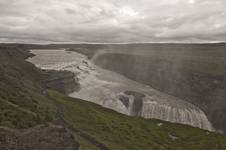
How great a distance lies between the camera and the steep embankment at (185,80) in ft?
324

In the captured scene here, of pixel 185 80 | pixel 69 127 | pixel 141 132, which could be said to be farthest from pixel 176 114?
pixel 69 127

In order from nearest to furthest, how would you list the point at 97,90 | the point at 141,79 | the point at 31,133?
the point at 31,133 → the point at 97,90 → the point at 141,79

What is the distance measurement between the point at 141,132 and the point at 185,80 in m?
58.0

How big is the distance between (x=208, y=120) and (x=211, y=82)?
2093 centimetres

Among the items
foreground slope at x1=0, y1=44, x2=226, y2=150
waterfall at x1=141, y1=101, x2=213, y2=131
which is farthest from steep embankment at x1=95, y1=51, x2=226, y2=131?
foreground slope at x1=0, y1=44, x2=226, y2=150

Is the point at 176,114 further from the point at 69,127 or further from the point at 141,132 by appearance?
the point at 69,127

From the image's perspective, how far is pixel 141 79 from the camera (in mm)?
135375

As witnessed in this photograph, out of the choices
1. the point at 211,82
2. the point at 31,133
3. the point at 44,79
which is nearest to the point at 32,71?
the point at 44,79

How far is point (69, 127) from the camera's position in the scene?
4056cm

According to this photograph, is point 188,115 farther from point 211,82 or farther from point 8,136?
point 8,136

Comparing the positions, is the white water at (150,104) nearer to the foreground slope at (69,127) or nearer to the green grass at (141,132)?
the foreground slope at (69,127)

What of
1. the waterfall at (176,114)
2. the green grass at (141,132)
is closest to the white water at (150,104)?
the waterfall at (176,114)

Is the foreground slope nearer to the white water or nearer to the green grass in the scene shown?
the green grass

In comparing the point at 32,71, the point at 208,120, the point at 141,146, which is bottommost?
the point at 208,120
